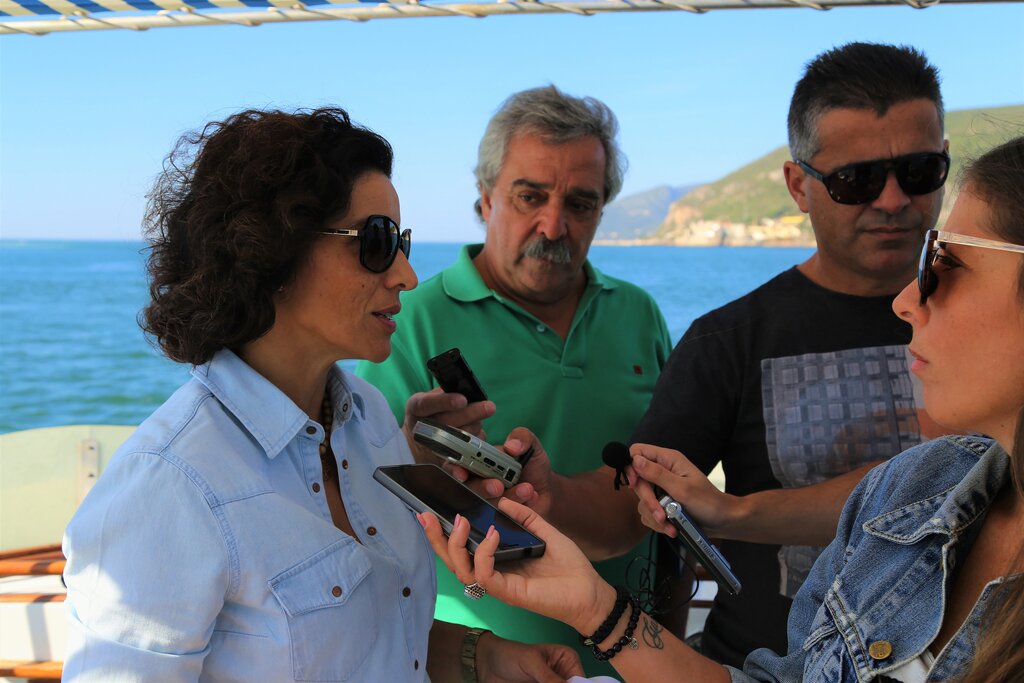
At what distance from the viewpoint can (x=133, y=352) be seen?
41.6m

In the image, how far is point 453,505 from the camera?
2.07 m

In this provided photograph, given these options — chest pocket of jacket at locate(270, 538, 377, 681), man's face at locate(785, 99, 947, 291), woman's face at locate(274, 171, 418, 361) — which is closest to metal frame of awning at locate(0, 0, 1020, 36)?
man's face at locate(785, 99, 947, 291)

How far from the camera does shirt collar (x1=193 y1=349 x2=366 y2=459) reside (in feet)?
6.66

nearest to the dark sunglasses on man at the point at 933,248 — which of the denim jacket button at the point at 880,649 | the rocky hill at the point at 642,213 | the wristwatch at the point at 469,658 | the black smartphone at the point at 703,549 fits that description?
the denim jacket button at the point at 880,649

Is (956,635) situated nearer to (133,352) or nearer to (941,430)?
(941,430)

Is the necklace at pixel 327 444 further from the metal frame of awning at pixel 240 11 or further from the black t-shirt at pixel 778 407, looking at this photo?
the metal frame of awning at pixel 240 11

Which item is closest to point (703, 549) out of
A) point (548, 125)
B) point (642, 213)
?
point (548, 125)

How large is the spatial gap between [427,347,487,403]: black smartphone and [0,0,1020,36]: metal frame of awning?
1224 millimetres

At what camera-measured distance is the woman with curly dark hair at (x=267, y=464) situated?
5.71 ft

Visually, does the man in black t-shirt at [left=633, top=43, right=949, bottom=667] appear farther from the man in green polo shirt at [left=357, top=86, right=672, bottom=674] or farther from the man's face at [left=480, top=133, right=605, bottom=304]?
the man's face at [left=480, top=133, right=605, bottom=304]

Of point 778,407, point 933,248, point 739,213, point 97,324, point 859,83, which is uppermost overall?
point 859,83

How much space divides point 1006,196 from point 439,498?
128 centimetres

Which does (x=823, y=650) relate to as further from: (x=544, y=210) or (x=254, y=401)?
(x=544, y=210)

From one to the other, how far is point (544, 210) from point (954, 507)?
199 centimetres
